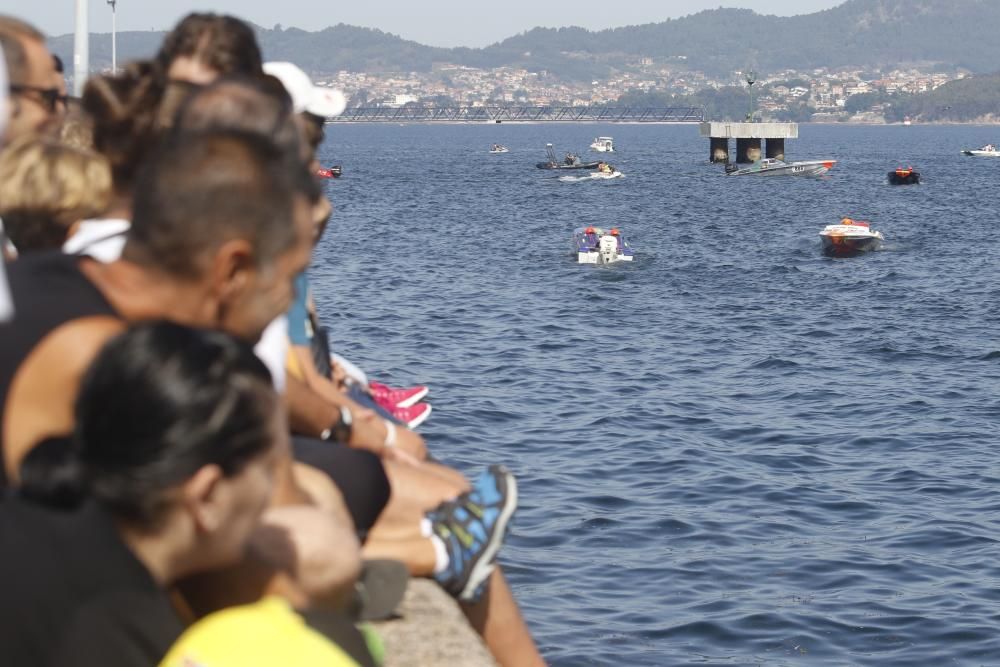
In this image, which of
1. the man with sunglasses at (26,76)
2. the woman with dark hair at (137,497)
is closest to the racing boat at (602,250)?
the man with sunglasses at (26,76)

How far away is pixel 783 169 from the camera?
83.2 meters

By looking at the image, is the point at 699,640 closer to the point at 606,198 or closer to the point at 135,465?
the point at 135,465

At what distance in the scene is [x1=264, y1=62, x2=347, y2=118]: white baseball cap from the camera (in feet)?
14.7

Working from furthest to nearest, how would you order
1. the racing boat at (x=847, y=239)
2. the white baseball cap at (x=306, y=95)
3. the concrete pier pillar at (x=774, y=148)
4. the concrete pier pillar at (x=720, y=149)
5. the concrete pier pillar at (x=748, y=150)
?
1. the concrete pier pillar at (x=720, y=149)
2. the concrete pier pillar at (x=774, y=148)
3. the concrete pier pillar at (x=748, y=150)
4. the racing boat at (x=847, y=239)
5. the white baseball cap at (x=306, y=95)

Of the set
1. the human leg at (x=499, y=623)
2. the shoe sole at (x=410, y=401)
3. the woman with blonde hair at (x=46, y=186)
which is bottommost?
the human leg at (x=499, y=623)

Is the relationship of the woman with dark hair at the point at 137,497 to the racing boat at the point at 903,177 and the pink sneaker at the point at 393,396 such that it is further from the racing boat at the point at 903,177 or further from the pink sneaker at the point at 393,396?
the racing boat at the point at 903,177


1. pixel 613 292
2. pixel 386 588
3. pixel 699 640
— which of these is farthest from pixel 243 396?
pixel 613 292

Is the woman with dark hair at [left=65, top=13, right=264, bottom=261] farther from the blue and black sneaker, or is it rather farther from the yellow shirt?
the yellow shirt

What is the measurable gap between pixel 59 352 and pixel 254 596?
602 millimetres

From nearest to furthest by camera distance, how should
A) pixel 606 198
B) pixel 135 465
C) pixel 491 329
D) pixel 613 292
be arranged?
pixel 135 465 → pixel 491 329 → pixel 613 292 → pixel 606 198

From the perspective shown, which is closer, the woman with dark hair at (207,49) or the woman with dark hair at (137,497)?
the woman with dark hair at (137,497)

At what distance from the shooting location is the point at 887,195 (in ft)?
214

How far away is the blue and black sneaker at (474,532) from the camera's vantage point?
12.3 ft

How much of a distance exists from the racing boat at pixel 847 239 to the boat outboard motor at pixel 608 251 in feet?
20.0
